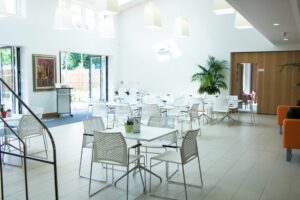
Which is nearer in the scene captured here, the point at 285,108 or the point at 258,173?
the point at 258,173

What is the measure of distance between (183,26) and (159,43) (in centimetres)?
440

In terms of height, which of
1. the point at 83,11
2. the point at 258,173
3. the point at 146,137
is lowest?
the point at 258,173

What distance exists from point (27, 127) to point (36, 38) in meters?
5.67

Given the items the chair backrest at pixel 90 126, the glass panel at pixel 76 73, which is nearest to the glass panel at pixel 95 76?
the glass panel at pixel 76 73

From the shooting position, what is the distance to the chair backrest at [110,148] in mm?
3767

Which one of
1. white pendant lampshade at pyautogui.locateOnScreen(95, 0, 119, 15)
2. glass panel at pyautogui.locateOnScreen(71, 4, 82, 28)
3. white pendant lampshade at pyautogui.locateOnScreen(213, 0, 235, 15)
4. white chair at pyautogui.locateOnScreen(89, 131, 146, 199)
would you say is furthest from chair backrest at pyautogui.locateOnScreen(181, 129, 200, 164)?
glass panel at pyautogui.locateOnScreen(71, 4, 82, 28)

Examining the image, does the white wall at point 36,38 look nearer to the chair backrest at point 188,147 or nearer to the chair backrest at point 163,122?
the chair backrest at point 163,122

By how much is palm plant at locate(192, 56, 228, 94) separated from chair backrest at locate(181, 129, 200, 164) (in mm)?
8201

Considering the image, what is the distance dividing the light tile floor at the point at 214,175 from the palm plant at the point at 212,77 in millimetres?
4880

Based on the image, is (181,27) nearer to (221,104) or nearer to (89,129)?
(221,104)

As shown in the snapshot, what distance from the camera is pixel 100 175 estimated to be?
485 cm

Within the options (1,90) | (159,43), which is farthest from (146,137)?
(159,43)

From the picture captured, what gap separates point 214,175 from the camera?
16.1 ft

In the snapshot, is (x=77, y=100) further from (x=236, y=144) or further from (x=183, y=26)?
(x=236, y=144)
